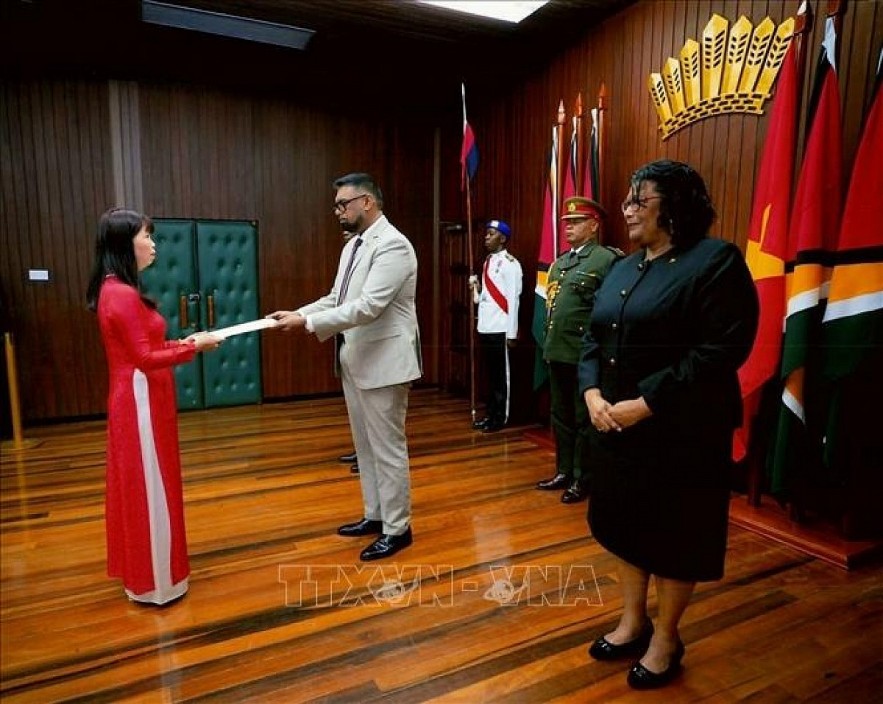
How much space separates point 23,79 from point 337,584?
4462mm

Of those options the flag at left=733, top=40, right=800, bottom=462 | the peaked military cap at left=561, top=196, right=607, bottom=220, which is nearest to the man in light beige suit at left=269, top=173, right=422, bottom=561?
the peaked military cap at left=561, top=196, right=607, bottom=220

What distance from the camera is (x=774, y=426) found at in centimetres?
262

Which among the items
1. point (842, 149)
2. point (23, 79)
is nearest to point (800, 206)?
point (842, 149)

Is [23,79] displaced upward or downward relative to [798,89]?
upward

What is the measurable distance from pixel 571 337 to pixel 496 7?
212cm

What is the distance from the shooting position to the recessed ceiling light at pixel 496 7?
3498 mm

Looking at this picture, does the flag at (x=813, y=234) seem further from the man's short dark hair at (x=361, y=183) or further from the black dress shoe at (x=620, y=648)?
the man's short dark hair at (x=361, y=183)

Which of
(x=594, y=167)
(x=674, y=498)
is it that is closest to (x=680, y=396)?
(x=674, y=498)

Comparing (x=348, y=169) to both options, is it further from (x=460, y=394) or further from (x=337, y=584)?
(x=337, y=584)

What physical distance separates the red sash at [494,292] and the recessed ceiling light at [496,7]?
1.55m

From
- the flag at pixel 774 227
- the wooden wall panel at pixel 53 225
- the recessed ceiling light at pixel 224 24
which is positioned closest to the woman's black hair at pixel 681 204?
the flag at pixel 774 227

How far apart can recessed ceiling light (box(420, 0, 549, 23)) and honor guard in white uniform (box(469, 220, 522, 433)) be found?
1327 mm

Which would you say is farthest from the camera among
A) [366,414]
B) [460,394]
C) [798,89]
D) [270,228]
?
[460,394]

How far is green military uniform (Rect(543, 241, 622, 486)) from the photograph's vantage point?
9.66 feet
